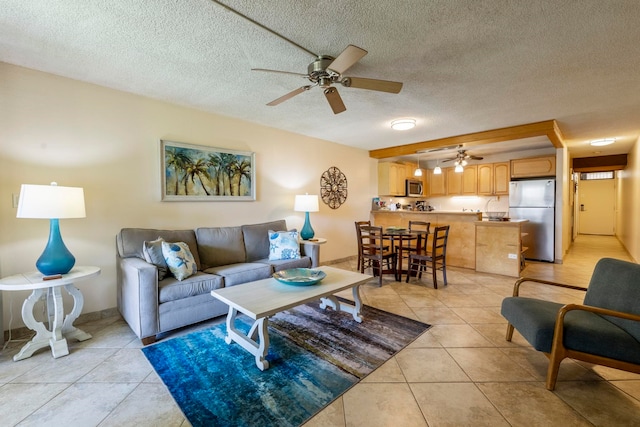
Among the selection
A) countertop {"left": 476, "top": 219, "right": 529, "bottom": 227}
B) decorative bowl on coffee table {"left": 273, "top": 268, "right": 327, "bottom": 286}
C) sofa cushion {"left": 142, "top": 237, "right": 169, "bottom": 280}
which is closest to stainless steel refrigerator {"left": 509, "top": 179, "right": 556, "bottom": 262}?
countertop {"left": 476, "top": 219, "right": 529, "bottom": 227}

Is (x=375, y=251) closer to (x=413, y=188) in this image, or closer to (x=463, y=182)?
(x=413, y=188)

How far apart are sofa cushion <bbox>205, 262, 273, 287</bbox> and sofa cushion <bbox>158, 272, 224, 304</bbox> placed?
0.32 ft

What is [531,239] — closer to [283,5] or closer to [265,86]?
[265,86]

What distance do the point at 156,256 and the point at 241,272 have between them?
833mm

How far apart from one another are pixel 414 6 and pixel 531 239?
5.85 meters

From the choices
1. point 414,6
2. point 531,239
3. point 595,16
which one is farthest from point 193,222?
point 531,239

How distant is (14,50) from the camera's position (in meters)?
2.22

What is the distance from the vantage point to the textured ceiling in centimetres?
175

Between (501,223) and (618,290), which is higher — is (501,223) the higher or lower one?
the higher one

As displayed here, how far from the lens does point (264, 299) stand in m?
2.14

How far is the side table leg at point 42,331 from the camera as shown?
218cm

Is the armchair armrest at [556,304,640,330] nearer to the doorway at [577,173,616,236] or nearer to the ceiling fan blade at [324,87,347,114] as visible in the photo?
the ceiling fan blade at [324,87,347,114]

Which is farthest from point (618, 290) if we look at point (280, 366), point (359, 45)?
point (359, 45)

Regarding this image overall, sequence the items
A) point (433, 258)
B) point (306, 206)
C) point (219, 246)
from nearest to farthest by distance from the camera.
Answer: point (219, 246) < point (433, 258) < point (306, 206)
